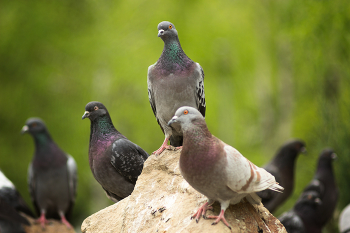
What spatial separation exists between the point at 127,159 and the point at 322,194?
4912 mm

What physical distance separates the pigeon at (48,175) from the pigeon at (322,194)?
4352 millimetres

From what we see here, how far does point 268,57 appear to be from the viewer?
15.6m

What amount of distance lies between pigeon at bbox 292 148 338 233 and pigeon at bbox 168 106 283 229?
4.14 meters

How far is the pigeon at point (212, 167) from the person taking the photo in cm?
300

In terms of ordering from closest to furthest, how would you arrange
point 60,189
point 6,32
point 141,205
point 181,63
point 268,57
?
point 141,205
point 181,63
point 60,189
point 6,32
point 268,57

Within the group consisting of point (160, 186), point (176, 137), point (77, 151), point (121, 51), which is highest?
point (121, 51)

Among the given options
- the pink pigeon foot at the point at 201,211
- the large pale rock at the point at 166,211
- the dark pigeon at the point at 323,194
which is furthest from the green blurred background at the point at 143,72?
the pink pigeon foot at the point at 201,211

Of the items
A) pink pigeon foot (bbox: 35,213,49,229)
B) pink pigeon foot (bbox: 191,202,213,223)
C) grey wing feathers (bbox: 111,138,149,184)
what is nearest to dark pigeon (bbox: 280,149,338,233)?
grey wing feathers (bbox: 111,138,149,184)

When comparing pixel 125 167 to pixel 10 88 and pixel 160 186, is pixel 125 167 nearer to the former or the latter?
pixel 160 186

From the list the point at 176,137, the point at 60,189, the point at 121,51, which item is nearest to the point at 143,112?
the point at 121,51

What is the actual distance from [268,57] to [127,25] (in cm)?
649

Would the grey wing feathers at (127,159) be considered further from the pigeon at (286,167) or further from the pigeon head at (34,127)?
the pigeon at (286,167)

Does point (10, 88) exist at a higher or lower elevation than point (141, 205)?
higher

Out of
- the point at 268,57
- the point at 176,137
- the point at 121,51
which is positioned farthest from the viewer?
the point at 268,57
